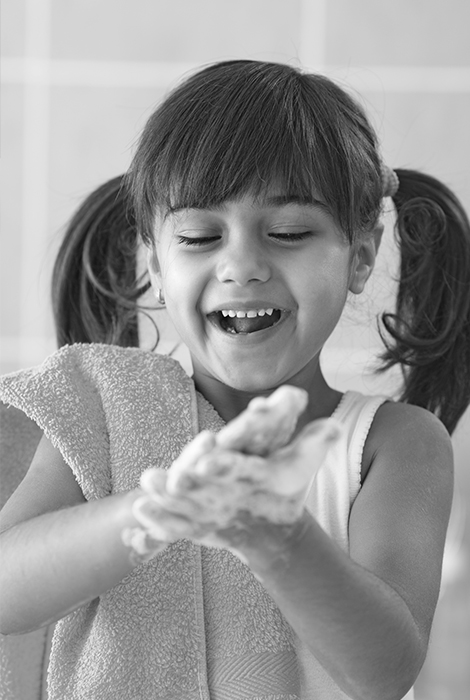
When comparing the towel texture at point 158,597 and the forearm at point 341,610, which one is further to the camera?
the towel texture at point 158,597

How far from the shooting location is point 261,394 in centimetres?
82

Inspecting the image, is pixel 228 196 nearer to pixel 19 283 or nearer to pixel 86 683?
pixel 86 683

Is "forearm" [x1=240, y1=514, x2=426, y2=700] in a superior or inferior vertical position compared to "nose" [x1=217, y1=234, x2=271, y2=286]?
inferior

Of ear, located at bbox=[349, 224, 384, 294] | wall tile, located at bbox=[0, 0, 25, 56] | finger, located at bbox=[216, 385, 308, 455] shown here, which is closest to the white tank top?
ear, located at bbox=[349, 224, 384, 294]

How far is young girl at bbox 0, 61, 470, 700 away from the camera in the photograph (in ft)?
2.11

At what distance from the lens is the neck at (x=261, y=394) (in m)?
0.83

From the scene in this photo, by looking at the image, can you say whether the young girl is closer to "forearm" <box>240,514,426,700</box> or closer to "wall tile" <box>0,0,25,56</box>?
"forearm" <box>240,514,426,700</box>

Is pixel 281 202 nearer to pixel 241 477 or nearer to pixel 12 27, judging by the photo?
pixel 241 477

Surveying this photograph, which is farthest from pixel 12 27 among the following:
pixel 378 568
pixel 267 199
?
pixel 378 568

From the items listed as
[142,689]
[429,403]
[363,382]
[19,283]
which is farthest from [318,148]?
[19,283]

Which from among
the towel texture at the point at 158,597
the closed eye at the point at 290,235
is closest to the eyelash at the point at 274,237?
the closed eye at the point at 290,235

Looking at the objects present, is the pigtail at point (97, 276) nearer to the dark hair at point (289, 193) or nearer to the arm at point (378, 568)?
the dark hair at point (289, 193)

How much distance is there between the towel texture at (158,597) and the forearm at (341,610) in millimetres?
119

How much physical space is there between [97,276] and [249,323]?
255 mm
